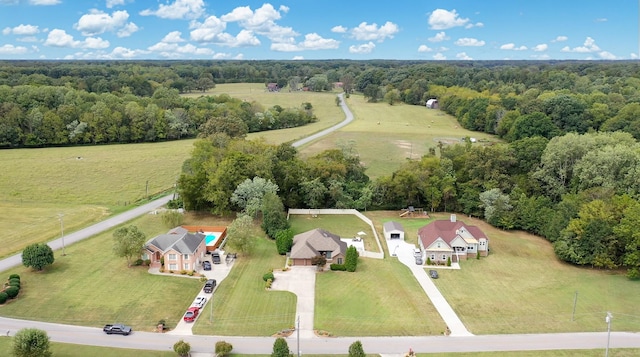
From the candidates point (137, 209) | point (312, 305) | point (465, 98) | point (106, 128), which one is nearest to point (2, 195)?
point (137, 209)

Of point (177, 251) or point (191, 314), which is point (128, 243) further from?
point (191, 314)

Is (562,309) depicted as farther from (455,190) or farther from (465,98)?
(465,98)

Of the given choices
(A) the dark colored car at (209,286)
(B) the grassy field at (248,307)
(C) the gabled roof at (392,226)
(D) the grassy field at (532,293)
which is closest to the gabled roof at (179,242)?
(A) the dark colored car at (209,286)

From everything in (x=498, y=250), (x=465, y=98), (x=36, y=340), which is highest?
(x=465, y=98)

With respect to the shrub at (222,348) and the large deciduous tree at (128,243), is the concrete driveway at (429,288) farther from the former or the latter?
the large deciduous tree at (128,243)

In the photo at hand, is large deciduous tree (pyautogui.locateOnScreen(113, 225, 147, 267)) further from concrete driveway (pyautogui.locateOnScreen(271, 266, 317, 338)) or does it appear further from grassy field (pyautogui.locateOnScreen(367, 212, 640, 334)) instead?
grassy field (pyautogui.locateOnScreen(367, 212, 640, 334))

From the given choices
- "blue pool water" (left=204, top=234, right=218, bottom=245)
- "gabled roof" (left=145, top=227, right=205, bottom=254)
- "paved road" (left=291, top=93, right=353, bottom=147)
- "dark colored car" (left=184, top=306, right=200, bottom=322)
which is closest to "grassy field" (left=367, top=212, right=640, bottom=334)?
"dark colored car" (left=184, top=306, right=200, bottom=322)
